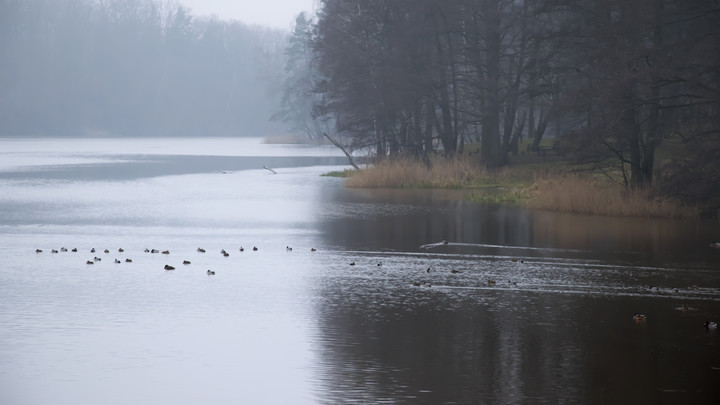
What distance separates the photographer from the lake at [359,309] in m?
12.4

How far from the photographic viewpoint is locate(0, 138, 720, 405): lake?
40.7ft

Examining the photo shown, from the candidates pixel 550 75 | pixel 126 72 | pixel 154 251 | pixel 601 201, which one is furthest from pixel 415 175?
pixel 126 72

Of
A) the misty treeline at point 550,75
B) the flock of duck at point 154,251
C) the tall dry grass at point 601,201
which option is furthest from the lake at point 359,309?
the misty treeline at point 550,75

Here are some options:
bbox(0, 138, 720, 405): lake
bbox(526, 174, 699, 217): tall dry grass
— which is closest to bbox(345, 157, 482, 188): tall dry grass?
bbox(526, 174, 699, 217): tall dry grass

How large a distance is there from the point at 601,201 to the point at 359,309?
18292mm

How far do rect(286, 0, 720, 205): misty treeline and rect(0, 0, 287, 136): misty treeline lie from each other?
294 ft

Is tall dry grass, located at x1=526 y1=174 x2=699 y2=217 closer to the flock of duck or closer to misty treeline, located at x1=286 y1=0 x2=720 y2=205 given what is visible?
misty treeline, located at x1=286 y1=0 x2=720 y2=205

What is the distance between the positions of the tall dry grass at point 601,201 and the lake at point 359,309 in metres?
0.91

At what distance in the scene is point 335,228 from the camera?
99.4 ft

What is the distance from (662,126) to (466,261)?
45.4 feet

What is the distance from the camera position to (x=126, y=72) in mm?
171375

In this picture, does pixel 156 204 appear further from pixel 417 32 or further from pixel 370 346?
pixel 370 346

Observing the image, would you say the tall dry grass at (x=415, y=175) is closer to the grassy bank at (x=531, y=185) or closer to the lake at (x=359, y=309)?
the grassy bank at (x=531, y=185)

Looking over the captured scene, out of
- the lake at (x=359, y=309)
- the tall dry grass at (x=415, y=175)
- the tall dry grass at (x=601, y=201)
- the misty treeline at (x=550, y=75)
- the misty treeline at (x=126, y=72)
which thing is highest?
the misty treeline at (x=126, y=72)
